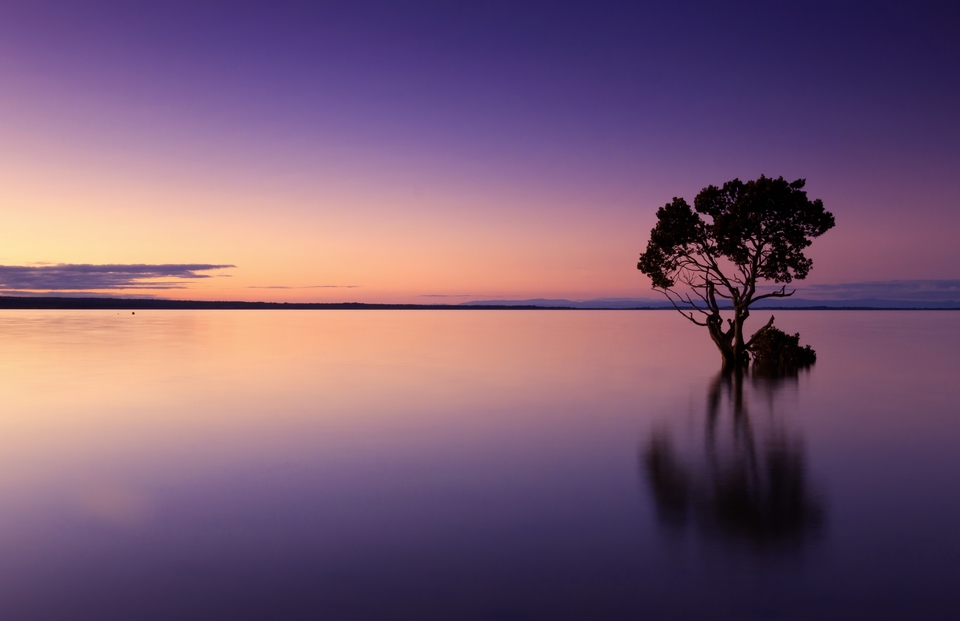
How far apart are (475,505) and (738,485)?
15.1 feet

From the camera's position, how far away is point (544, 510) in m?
9.80

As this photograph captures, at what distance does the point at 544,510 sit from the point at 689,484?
120 inches

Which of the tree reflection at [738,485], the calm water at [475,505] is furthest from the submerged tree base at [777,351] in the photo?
the tree reflection at [738,485]

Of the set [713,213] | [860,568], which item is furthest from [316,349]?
[860,568]

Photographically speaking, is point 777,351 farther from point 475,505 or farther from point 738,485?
point 475,505

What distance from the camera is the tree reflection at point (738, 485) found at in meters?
8.85

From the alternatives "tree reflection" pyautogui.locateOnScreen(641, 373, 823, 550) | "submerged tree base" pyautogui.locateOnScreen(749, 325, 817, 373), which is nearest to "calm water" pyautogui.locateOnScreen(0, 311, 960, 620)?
"tree reflection" pyautogui.locateOnScreen(641, 373, 823, 550)

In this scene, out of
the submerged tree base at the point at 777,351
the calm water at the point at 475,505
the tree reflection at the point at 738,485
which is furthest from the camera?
the submerged tree base at the point at 777,351

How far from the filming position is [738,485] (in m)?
11.1

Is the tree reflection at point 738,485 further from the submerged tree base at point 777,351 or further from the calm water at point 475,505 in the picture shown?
the submerged tree base at point 777,351

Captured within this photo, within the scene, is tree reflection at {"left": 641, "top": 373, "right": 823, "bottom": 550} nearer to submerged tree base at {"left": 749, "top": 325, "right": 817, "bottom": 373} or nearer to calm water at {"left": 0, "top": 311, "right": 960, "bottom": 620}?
calm water at {"left": 0, "top": 311, "right": 960, "bottom": 620}

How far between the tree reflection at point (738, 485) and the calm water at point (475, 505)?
61 mm

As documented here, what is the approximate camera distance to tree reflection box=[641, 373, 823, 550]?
348 inches

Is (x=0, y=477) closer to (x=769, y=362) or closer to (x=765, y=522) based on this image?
(x=765, y=522)
